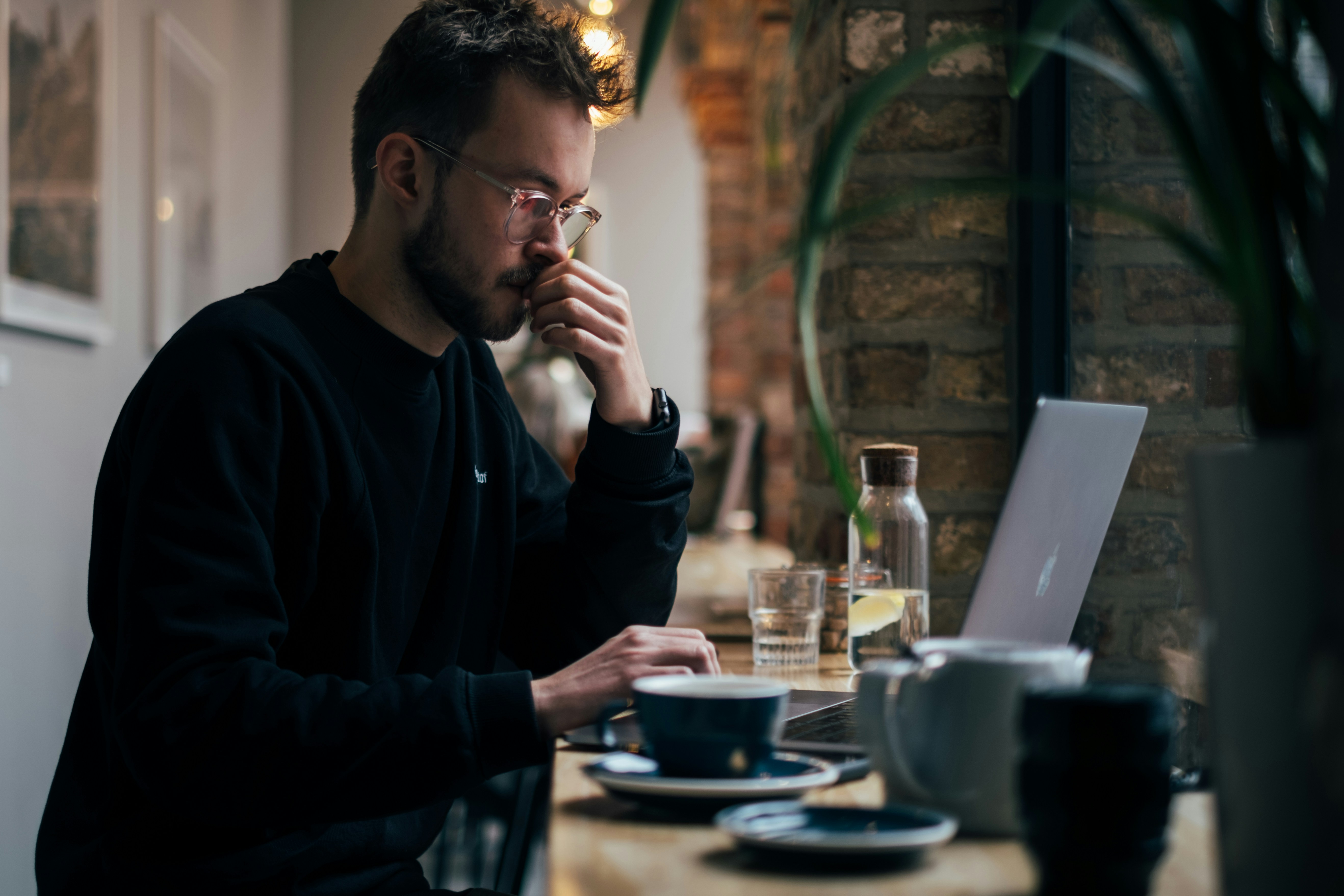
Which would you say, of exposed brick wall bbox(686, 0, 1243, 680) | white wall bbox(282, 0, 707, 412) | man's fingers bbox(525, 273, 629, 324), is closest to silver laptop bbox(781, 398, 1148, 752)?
exposed brick wall bbox(686, 0, 1243, 680)

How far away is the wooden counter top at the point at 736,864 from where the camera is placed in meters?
0.58

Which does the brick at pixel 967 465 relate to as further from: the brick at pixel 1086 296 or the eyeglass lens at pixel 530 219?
the eyeglass lens at pixel 530 219

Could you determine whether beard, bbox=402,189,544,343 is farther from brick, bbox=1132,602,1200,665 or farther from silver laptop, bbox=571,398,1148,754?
brick, bbox=1132,602,1200,665

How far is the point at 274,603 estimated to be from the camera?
0.95m

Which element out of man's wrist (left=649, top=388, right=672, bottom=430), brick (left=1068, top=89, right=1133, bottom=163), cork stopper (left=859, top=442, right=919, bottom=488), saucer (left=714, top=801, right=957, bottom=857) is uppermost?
brick (left=1068, top=89, right=1133, bottom=163)

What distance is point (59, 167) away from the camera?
7.95 feet

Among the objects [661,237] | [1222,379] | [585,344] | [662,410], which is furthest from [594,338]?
[661,237]

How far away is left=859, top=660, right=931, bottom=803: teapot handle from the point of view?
2.15 ft

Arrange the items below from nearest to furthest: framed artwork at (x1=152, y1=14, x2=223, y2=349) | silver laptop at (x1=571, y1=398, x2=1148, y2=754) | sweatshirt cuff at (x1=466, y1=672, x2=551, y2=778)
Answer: sweatshirt cuff at (x1=466, y1=672, x2=551, y2=778) → silver laptop at (x1=571, y1=398, x2=1148, y2=754) → framed artwork at (x1=152, y1=14, x2=223, y2=349)

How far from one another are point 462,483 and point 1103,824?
875 mm

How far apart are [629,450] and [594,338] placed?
0.43 ft

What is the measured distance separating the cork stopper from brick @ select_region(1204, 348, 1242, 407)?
1.02ft

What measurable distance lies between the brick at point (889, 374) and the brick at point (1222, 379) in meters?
0.54

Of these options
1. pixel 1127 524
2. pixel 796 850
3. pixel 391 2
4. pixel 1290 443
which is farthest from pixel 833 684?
pixel 391 2
